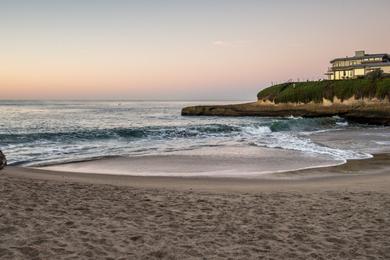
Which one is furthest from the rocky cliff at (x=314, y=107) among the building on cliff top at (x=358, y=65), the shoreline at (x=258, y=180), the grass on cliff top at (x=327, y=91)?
the shoreline at (x=258, y=180)

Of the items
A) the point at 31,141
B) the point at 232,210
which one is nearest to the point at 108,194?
the point at 232,210

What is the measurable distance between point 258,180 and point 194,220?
5.40 meters

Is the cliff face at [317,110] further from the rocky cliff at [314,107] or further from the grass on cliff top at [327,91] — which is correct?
the grass on cliff top at [327,91]

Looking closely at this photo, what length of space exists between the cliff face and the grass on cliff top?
0.88 m

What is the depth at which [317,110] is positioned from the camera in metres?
58.6

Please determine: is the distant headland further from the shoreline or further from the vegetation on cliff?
the shoreline

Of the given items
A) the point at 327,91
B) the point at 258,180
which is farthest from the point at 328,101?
the point at 258,180

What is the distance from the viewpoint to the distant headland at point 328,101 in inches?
1972

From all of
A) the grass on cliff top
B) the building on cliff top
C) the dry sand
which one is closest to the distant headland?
the grass on cliff top

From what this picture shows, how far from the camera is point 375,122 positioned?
44219mm

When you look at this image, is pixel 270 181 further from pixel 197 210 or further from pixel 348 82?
pixel 348 82

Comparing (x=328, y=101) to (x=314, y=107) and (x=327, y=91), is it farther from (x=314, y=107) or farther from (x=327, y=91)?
(x=314, y=107)

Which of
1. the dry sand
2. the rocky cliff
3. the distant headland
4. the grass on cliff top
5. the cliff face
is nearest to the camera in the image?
the dry sand

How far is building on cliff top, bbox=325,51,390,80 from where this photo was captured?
78.2 meters
